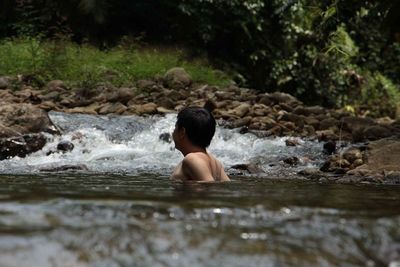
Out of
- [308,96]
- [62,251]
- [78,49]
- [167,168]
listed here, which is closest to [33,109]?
[167,168]

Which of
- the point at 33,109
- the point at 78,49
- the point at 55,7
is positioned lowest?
the point at 33,109

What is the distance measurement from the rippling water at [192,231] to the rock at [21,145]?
4985mm

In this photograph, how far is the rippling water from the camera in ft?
7.22

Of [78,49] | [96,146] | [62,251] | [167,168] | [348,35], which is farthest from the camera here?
[348,35]

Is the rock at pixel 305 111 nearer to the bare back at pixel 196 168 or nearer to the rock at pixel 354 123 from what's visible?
the rock at pixel 354 123

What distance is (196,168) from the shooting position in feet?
16.0

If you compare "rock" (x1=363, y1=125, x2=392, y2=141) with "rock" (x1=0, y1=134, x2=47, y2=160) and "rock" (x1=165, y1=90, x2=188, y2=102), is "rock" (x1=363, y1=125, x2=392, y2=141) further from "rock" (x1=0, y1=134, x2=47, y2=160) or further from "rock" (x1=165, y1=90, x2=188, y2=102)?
"rock" (x1=0, y1=134, x2=47, y2=160)

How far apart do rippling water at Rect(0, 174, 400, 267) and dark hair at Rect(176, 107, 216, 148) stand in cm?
148

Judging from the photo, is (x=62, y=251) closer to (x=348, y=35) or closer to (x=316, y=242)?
(x=316, y=242)

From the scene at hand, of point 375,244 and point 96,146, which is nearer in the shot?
point 375,244

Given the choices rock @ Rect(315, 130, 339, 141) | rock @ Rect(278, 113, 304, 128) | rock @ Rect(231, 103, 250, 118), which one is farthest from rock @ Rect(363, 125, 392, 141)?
rock @ Rect(231, 103, 250, 118)

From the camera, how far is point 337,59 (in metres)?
17.3

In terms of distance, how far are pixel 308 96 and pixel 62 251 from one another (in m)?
15.7

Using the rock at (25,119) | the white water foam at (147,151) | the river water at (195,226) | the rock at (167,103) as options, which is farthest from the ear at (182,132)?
the rock at (167,103)
